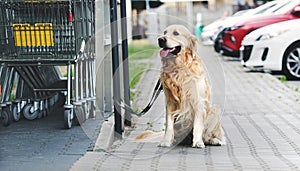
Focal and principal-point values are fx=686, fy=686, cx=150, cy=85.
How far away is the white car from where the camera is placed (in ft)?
47.5

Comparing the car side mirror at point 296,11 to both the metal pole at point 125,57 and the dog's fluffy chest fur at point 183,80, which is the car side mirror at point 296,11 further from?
the dog's fluffy chest fur at point 183,80

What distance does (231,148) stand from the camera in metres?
7.08

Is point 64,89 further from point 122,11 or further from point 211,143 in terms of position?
point 211,143

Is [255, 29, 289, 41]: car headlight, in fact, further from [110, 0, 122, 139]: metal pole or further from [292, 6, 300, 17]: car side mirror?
[110, 0, 122, 139]: metal pole

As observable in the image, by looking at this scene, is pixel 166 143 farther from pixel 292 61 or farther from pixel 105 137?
pixel 292 61

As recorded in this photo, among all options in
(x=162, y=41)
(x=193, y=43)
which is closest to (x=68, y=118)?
(x=162, y=41)

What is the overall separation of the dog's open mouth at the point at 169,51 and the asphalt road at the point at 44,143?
1.22 meters

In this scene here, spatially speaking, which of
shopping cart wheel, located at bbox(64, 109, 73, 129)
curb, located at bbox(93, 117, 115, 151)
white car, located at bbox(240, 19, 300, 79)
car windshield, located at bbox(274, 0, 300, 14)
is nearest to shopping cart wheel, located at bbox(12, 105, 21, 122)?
shopping cart wheel, located at bbox(64, 109, 73, 129)

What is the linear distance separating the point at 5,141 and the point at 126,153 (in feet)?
4.95

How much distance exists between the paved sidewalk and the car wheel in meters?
3.51

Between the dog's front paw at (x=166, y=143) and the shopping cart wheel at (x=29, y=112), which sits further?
the shopping cart wheel at (x=29, y=112)

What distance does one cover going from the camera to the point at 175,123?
7.07 m

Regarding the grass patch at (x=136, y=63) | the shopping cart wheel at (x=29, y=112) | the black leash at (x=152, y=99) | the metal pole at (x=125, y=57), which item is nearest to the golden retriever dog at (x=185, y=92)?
the black leash at (x=152, y=99)

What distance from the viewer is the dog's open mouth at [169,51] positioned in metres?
6.78
